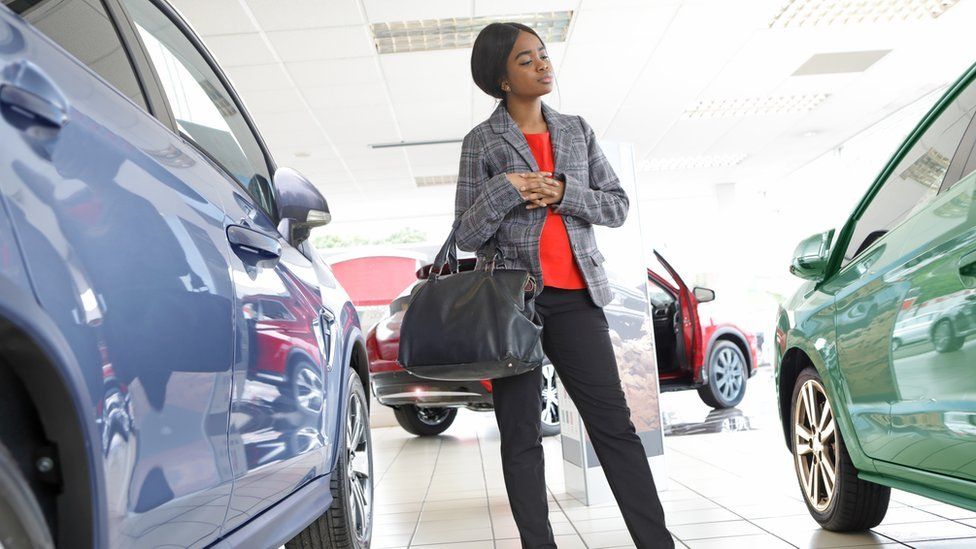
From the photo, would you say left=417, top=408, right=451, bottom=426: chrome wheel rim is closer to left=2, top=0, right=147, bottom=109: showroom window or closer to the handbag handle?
the handbag handle

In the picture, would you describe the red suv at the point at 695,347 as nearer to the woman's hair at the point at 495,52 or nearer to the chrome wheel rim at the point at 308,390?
the woman's hair at the point at 495,52

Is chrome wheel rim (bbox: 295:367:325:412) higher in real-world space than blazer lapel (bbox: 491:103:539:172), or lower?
lower

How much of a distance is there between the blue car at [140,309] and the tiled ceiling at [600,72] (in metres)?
4.74

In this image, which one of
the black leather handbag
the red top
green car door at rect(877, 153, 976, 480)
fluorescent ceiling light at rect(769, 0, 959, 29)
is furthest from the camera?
fluorescent ceiling light at rect(769, 0, 959, 29)

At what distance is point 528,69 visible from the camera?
2137mm

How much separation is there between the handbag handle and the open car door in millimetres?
4676

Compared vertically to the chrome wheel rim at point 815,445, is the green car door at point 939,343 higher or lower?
higher

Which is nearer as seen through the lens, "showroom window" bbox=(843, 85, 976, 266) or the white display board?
"showroom window" bbox=(843, 85, 976, 266)

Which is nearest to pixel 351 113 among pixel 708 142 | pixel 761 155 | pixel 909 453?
pixel 708 142

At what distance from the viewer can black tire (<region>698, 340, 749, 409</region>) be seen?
7.05 meters

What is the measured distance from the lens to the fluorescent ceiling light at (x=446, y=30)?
6699 millimetres

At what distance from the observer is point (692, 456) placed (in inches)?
191

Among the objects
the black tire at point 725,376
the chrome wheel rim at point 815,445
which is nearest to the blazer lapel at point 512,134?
the chrome wheel rim at point 815,445

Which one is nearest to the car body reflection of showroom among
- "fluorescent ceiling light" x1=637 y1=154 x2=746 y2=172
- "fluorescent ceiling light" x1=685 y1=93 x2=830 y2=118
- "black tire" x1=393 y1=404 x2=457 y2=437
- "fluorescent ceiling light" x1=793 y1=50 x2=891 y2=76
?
"black tire" x1=393 y1=404 x2=457 y2=437
